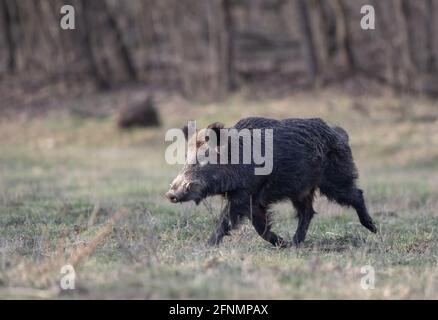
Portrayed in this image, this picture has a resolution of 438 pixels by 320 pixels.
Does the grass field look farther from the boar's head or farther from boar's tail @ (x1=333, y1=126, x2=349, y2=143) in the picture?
boar's tail @ (x1=333, y1=126, x2=349, y2=143)

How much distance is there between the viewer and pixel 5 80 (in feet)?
118

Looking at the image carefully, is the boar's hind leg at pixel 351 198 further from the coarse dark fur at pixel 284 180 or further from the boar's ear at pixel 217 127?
the boar's ear at pixel 217 127

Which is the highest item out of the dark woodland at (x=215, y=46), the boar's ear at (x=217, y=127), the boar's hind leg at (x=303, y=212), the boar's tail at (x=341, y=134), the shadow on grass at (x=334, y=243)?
the dark woodland at (x=215, y=46)

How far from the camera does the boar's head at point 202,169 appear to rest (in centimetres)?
780

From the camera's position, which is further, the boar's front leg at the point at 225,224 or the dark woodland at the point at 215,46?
the dark woodland at the point at 215,46

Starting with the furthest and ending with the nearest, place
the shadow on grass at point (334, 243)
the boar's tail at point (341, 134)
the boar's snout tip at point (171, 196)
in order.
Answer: the boar's tail at point (341, 134)
the shadow on grass at point (334, 243)
the boar's snout tip at point (171, 196)

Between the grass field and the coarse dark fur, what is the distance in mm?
269

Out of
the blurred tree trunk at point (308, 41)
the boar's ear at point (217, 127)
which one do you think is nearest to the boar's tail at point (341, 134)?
the boar's ear at point (217, 127)

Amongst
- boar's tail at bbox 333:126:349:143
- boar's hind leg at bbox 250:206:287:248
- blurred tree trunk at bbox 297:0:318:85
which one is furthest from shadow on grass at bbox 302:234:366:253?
blurred tree trunk at bbox 297:0:318:85

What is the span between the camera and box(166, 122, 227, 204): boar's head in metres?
7.80

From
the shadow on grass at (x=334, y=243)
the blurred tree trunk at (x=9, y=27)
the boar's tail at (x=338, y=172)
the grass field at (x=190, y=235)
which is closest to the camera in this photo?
the grass field at (x=190, y=235)

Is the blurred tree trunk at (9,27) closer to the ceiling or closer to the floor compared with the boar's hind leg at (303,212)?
closer to the ceiling

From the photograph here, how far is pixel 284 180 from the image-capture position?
8445 mm
